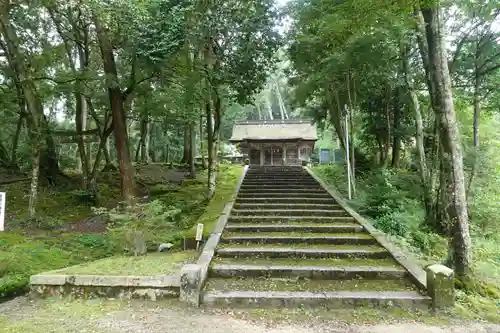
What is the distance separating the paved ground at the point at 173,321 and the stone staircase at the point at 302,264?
1.09 ft

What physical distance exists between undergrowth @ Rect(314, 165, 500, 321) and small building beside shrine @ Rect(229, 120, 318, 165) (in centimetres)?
853

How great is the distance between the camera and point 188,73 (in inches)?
340

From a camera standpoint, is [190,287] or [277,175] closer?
[190,287]

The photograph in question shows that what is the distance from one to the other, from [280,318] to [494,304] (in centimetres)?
294

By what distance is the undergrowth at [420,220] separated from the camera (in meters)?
5.81

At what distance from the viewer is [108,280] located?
4734 millimetres

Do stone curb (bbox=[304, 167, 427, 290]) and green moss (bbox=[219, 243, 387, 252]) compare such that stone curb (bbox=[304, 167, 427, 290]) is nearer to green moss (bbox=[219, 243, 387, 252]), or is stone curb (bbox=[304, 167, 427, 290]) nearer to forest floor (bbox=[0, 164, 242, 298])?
green moss (bbox=[219, 243, 387, 252])

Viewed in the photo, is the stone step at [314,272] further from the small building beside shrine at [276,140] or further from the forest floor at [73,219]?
the small building beside shrine at [276,140]

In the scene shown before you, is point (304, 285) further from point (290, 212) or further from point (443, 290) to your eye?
point (290, 212)

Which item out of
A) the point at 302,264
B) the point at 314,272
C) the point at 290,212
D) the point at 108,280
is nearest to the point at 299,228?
the point at 290,212

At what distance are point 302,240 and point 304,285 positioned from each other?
1688 mm

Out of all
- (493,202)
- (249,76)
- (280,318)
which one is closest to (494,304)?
(280,318)

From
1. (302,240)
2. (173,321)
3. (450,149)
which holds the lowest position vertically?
(173,321)

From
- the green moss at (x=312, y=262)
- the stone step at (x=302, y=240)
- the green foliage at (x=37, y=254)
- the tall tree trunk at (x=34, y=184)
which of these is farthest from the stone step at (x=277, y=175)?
the green moss at (x=312, y=262)
